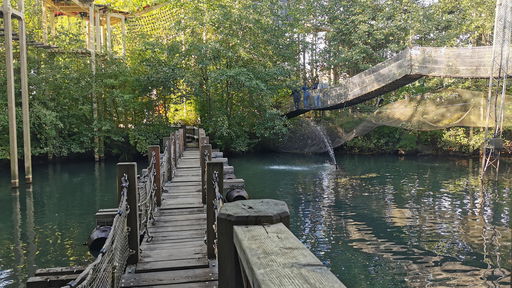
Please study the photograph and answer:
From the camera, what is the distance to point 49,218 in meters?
9.62

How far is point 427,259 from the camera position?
6.81 meters

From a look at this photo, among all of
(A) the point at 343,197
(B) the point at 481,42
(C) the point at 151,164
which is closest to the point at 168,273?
(C) the point at 151,164

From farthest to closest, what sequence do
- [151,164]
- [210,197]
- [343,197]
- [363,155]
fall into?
[363,155], [343,197], [151,164], [210,197]

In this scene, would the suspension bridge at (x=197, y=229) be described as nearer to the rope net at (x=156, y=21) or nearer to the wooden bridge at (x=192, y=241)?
the wooden bridge at (x=192, y=241)

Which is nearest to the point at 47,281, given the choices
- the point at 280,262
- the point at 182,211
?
the point at 182,211

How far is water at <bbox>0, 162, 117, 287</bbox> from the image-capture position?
6.79m

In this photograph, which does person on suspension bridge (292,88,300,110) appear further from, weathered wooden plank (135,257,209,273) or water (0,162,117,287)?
weathered wooden plank (135,257,209,273)

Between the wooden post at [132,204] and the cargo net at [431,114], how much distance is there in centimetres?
1399

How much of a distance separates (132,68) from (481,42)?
17605 millimetres

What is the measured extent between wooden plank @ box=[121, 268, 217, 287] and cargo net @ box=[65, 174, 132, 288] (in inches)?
5.6

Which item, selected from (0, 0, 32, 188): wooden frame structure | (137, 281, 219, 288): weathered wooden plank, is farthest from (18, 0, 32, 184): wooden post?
(137, 281, 219, 288): weathered wooden plank

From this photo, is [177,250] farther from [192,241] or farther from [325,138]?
[325,138]

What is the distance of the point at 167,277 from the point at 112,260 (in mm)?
864

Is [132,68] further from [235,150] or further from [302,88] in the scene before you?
[302,88]
